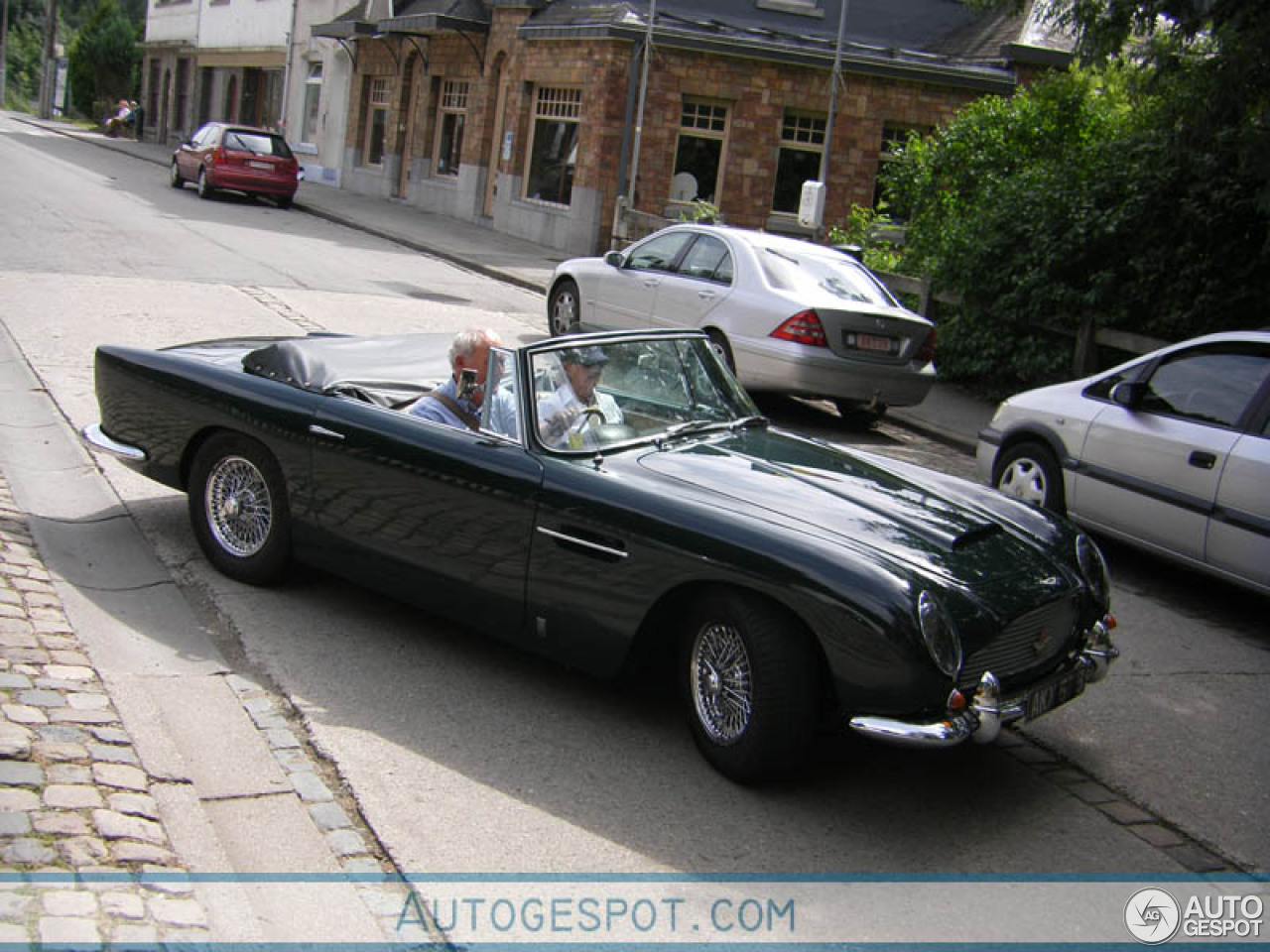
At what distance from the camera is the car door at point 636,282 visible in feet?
40.5

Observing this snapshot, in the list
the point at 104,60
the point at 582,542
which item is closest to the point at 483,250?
the point at 582,542

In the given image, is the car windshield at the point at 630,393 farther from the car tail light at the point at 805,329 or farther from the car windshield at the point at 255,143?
the car windshield at the point at 255,143

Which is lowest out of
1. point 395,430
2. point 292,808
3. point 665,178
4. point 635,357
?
point 292,808

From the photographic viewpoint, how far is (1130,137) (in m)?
13.6

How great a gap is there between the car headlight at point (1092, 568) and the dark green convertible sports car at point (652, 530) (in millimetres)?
14

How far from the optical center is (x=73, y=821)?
373 cm

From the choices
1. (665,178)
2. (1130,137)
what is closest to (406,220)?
(665,178)

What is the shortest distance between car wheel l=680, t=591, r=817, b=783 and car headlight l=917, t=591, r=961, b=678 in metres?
0.39

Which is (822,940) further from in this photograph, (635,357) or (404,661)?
(635,357)

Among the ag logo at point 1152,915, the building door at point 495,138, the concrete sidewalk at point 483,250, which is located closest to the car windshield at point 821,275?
the concrete sidewalk at point 483,250

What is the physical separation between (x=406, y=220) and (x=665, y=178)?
249 inches

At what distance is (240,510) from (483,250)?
1788cm

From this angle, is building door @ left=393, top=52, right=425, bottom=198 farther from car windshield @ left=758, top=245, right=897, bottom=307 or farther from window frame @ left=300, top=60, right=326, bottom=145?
car windshield @ left=758, top=245, right=897, bottom=307

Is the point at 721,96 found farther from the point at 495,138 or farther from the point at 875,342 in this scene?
the point at 875,342
